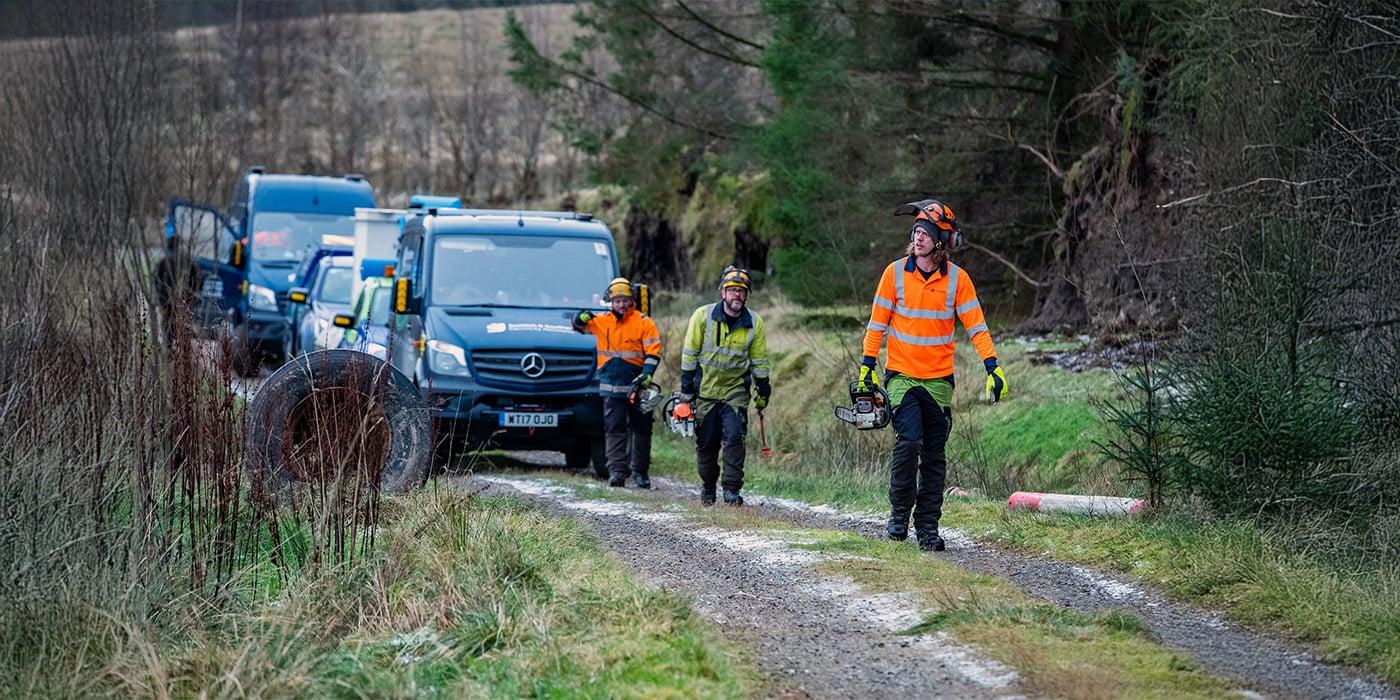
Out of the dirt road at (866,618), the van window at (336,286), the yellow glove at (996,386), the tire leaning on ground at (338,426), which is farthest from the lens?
the van window at (336,286)

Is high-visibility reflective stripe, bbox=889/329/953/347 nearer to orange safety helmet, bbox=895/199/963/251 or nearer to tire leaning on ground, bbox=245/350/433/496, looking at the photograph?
orange safety helmet, bbox=895/199/963/251

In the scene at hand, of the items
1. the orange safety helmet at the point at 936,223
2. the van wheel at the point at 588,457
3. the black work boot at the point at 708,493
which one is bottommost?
the van wheel at the point at 588,457

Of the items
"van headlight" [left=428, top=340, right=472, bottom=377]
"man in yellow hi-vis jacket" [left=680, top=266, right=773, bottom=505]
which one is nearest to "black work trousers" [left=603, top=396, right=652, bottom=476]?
"van headlight" [left=428, top=340, right=472, bottom=377]

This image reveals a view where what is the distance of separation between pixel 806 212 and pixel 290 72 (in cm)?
4273

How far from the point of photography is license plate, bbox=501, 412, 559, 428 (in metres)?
14.7

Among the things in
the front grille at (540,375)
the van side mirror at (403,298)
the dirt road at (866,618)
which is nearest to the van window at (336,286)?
the van side mirror at (403,298)

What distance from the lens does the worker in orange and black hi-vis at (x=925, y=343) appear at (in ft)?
30.9

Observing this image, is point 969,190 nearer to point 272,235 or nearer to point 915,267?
point 272,235

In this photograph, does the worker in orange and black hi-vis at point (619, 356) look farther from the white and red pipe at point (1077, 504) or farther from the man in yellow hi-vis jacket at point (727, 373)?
the white and red pipe at point (1077, 504)

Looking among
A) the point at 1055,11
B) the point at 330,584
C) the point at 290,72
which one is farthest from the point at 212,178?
the point at 290,72

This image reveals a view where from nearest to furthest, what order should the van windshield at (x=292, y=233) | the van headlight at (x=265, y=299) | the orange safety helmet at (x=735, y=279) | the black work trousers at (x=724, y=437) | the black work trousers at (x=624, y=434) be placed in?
the orange safety helmet at (x=735, y=279), the black work trousers at (x=724, y=437), the black work trousers at (x=624, y=434), the van headlight at (x=265, y=299), the van windshield at (x=292, y=233)

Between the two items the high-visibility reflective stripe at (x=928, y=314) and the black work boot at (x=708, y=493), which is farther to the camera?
the black work boot at (x=708, y=493)

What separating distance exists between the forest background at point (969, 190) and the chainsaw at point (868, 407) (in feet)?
5.41

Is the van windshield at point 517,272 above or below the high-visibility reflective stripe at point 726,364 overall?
above
